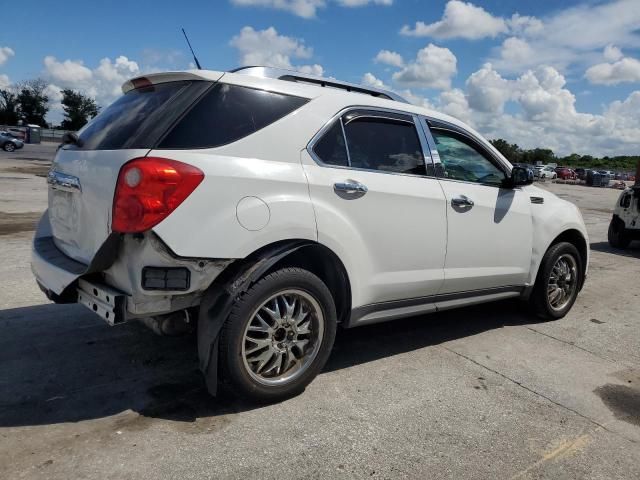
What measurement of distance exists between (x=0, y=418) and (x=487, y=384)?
3016 millimetres

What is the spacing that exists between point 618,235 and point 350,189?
9137 millimetres

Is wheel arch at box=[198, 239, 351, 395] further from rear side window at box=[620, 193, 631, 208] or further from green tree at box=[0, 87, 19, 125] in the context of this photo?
green tree at box=[0, 87, 19, 125]

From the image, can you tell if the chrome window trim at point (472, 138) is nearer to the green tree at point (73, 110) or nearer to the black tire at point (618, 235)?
the black tire at point (618, 235)

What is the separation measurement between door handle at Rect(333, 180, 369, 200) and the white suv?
10 mm

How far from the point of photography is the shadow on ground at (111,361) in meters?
3.05

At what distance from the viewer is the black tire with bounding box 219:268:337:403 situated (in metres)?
2.89

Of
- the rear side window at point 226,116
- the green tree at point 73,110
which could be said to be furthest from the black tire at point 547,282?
the green tree at point 73,110

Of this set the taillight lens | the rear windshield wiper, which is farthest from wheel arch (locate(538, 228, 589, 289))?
the rear windshield wiper

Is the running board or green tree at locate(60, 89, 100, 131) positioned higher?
green tree at locate(60, 89, 100, 131)

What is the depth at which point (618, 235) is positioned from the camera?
1045cm

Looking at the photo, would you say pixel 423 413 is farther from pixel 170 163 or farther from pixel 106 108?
pixel 106 108

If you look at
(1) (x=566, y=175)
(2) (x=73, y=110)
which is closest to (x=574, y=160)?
(1) (x=566, y=175)

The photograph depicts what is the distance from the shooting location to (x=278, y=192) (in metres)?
3.01

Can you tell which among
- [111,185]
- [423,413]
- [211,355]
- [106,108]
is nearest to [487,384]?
[423,413]
